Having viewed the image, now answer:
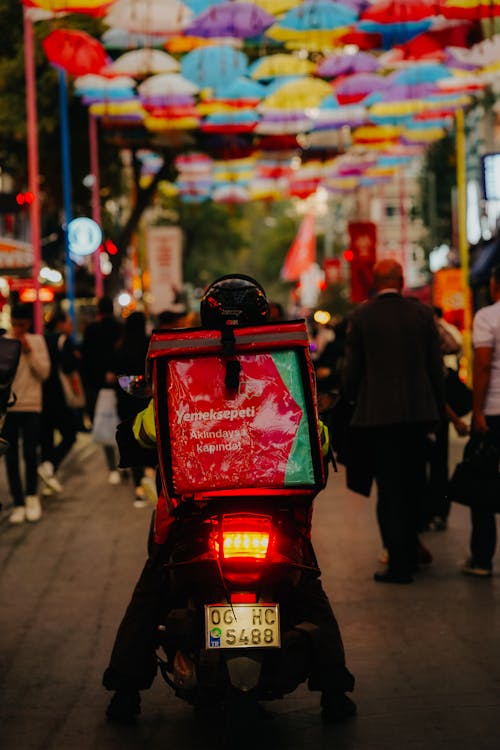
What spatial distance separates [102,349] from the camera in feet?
57.2

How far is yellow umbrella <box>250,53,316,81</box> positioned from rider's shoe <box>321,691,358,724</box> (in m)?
20.8

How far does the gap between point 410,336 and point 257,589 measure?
4.19 m

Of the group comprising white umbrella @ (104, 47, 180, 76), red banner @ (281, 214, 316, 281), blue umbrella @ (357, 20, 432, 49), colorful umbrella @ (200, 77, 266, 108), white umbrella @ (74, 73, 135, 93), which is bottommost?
red banner @ (281, 214, 316, 281)

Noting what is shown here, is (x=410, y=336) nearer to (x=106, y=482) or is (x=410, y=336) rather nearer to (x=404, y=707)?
(x=404, y=707)

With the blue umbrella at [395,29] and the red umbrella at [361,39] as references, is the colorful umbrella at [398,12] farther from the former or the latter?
the red umbrella at [361,39]

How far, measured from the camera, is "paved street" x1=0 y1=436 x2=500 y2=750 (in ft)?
20.0

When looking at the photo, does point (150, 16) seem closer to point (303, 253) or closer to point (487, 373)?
point (487, 373)

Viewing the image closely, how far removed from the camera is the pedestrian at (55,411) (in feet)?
50.5

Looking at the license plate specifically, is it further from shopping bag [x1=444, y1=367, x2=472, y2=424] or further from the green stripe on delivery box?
shopping bag [x1=444, y1=367, x2=472, y2=424]

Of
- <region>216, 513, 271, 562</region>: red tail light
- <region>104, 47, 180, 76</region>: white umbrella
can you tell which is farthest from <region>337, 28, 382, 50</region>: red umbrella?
<region>216, 513, 271, 562</region>: red tail light

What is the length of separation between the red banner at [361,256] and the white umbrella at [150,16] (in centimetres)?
2261

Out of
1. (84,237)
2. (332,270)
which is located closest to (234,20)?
(84,237)

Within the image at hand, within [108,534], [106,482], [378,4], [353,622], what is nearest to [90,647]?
[353,622]

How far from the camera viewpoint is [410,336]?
31.2ft
